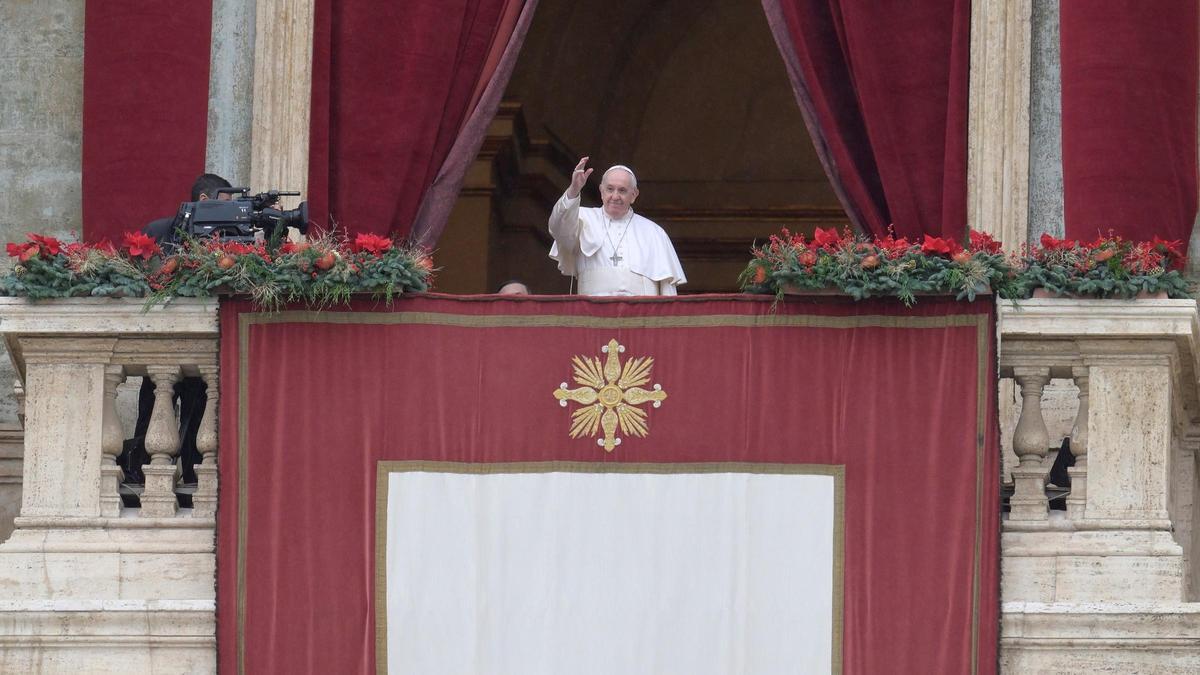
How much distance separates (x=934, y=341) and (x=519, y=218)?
22.6 ft

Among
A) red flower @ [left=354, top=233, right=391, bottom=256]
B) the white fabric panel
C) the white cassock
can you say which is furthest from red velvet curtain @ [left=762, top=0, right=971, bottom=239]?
red flower @ [left=354, top=233, right=391, bottom=256]

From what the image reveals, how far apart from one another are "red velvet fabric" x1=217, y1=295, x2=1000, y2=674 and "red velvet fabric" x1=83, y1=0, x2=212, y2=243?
183 centimetres

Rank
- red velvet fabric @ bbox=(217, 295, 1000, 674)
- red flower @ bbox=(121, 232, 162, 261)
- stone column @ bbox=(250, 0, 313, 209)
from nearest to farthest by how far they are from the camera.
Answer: red velvet fabric @ bbox=(217, 295, 1000, 674) < red flower @ bbox=(121, 232, 162, 261) < stone column @ bbox=(250, 0, 313, 209)

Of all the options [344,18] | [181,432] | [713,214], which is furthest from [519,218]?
[181,432]

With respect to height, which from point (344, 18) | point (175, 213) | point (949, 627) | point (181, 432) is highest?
point (344, 18)

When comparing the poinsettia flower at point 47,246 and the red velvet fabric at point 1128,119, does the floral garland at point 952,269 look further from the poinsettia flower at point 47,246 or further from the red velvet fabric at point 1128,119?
the poinsettia flower at point 47,246

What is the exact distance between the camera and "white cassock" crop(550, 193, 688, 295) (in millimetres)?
12102

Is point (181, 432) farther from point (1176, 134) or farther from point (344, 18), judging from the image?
point (1176, 134)

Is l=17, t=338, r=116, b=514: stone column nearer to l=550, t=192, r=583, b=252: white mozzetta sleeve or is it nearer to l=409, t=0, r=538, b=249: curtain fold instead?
l=409, t=0, r=538, b=249: curtain fold

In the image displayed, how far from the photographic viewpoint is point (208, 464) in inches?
432

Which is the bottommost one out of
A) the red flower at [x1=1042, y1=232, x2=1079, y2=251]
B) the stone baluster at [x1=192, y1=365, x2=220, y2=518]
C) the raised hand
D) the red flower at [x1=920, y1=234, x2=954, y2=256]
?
the stone baluster at [x1=192, y1=365, x2=220, y2=518]

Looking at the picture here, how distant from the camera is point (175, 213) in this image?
1245 cm

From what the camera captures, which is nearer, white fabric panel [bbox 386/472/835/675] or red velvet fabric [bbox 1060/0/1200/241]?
white fabric panel [bbox 386/472/835/675]

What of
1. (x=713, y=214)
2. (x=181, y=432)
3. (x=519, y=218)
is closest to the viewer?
(x=181, y=432)
